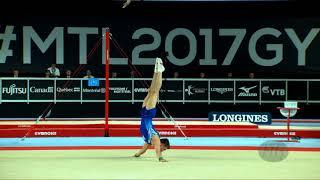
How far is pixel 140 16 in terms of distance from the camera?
85.7 ft

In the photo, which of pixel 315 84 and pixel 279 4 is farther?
pixel 279 4

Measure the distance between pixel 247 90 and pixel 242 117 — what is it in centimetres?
370

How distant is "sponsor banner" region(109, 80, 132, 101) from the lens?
22.4m

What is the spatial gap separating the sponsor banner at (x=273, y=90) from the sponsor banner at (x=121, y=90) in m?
5.17

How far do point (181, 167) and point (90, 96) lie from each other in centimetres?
1201

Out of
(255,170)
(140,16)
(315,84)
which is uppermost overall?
(140,16)

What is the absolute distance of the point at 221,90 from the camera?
74.5 feet

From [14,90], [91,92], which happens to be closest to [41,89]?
[14,90]

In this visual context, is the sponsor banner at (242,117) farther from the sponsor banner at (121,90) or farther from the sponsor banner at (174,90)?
the sponsor banner at (121,90)

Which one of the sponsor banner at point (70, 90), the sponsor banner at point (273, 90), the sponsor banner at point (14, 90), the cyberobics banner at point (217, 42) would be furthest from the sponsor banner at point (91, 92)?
the sponsor banner at point (273, 90)

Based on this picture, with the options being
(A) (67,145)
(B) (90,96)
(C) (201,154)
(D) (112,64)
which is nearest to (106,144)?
(A) (67,145)

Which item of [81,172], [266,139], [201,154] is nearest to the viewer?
[81,172]

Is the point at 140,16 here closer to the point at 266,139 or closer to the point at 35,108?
the point at 35,108

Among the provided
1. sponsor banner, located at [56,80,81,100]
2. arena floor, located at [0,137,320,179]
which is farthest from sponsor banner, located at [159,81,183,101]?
arena floor, located at [0,137,320,179]
